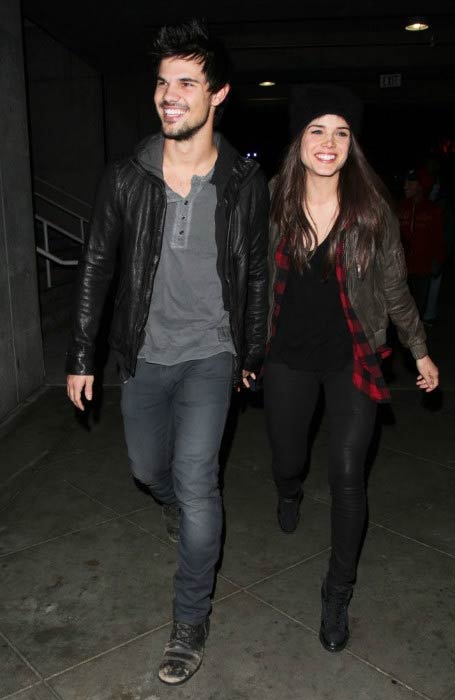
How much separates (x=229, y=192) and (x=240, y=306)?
449 millimetres

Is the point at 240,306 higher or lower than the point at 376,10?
lower

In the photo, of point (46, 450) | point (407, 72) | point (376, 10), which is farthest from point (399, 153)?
point (46, 450)

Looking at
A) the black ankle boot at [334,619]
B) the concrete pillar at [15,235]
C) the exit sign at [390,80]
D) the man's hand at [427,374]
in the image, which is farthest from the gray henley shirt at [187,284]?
the exit sign at [390,80]

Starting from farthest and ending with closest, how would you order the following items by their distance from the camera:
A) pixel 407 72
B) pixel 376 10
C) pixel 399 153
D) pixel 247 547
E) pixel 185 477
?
pixel 399 153
pixel 407 72
pixel 376 10
pixel 247 547
pixel 185 477

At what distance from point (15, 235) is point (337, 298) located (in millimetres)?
3748

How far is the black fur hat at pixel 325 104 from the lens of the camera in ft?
9.60

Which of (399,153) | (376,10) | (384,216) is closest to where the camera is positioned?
(384,216)

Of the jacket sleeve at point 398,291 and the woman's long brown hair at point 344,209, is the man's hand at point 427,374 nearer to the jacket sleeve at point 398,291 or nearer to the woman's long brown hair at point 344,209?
the jacket sleeve at point 398,291

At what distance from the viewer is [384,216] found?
116 inches

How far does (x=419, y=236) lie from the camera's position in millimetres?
8109

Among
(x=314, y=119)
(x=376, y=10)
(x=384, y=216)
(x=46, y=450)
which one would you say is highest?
(x=376, y=10)

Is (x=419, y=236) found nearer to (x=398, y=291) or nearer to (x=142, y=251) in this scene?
(x=398, y=291)

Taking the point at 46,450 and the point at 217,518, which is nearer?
the point at 217,518

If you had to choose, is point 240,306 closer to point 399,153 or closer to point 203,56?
point 203,56
